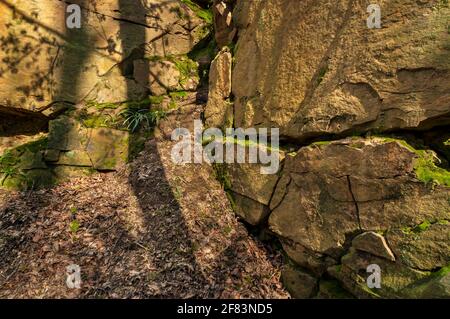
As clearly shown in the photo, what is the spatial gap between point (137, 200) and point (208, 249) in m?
1.67

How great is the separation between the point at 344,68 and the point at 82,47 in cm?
599

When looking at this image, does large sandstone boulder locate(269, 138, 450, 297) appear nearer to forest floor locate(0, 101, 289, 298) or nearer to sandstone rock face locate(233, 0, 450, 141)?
sandstone rock face locate(233, 0, 450, 141)

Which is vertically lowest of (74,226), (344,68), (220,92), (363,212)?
(74,226)

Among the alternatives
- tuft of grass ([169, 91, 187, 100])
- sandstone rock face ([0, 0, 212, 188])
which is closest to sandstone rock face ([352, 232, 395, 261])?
sandstone rock face ([0, 0, 212, 188])

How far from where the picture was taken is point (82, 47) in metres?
7.55

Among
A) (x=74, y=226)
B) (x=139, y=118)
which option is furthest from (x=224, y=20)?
(x=74, y=226)

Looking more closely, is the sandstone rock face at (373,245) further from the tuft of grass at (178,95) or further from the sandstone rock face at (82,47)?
the sandstone rock face at (82,47)

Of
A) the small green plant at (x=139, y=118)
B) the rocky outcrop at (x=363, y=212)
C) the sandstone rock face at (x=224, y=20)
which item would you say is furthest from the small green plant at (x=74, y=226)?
the sandstone rock face at (x=224, y=20)

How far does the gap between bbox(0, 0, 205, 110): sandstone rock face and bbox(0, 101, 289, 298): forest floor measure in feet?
7.42

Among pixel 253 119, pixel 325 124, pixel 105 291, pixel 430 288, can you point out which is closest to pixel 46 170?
pixel 105 291

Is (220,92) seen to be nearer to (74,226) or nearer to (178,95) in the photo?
(178,95)

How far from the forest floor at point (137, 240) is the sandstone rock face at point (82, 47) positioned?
Answer: 2.26 m

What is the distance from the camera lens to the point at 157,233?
5.10m

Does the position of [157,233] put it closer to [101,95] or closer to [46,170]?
[46,170]
